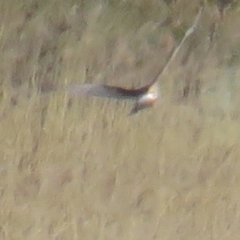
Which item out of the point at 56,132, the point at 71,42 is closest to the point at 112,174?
the point at 56,132
